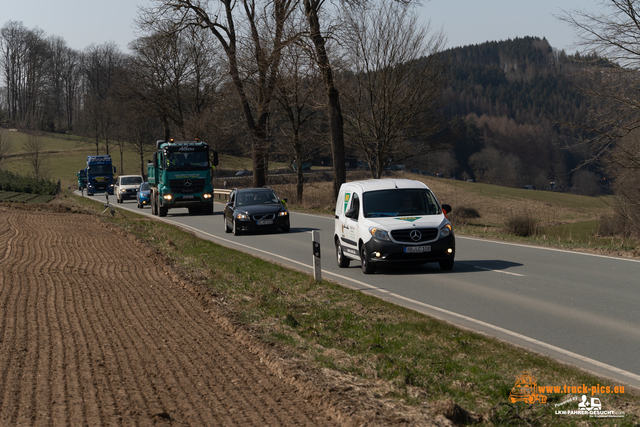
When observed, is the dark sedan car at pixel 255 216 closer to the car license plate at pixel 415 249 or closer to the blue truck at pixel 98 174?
the car license plate at pixel 415 249

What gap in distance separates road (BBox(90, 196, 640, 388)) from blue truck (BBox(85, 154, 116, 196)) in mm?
47234

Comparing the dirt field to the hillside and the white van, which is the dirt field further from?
the hillside

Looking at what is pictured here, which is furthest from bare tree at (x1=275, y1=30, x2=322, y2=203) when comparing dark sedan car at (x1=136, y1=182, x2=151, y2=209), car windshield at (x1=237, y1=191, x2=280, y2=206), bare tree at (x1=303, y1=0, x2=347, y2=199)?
car windshield at (x1=237, y1=191, x2=280, y2=206)

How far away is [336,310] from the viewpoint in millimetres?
8820

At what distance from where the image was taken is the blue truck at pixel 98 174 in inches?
2355

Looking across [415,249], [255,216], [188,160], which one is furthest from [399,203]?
[188,160]

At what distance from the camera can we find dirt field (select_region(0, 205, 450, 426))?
15.8 feet

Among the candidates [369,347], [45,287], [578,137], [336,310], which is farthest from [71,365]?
[578,137]

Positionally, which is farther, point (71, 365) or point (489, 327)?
point (489, 327)

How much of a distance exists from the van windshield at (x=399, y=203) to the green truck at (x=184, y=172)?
17.5 m

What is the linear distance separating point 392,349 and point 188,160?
24.5 m

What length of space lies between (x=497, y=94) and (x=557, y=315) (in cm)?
13956

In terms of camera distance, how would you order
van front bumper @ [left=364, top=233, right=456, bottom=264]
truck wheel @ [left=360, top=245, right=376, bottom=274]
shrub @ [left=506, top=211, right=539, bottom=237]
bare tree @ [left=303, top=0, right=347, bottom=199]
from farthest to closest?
bare tree @ [left=303, top=0, right=347, bottom=199]
shrub @ [left=506, top=211, right=539, bottom=237]
truck wheel @ [left=360, top=245, right=376, bottom=274]
van front bumper @ [left=364, top=233, right=456, bottom=264]

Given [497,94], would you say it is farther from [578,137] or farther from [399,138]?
[578,137]
